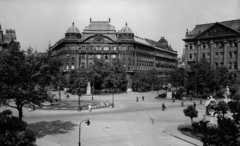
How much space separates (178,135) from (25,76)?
16.9 meters

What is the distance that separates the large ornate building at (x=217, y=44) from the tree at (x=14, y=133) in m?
68.3

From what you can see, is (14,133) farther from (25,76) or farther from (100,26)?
(100,26)

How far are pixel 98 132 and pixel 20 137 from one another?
35.5 ft

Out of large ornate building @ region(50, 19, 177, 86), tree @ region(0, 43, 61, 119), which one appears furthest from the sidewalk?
large ornate building @ region(50, 19, 177, 86)

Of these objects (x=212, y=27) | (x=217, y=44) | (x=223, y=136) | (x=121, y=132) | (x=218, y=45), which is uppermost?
(x=212, y=27)

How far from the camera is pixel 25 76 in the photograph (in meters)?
23.4

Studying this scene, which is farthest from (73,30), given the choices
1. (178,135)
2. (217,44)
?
(178,135)

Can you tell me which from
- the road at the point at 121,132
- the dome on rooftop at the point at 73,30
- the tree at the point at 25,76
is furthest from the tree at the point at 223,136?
the dome on rooftop at the point at 73,30

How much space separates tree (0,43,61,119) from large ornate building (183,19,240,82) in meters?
62.2

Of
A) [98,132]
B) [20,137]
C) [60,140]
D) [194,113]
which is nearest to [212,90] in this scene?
[194,113]

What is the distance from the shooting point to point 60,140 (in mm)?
22547

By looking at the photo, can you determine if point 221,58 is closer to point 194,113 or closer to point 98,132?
point 194,113

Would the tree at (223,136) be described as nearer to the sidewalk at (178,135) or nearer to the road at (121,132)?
the sidewalk at (178,135)

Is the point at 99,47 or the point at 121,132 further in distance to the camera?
the point at 99,47
